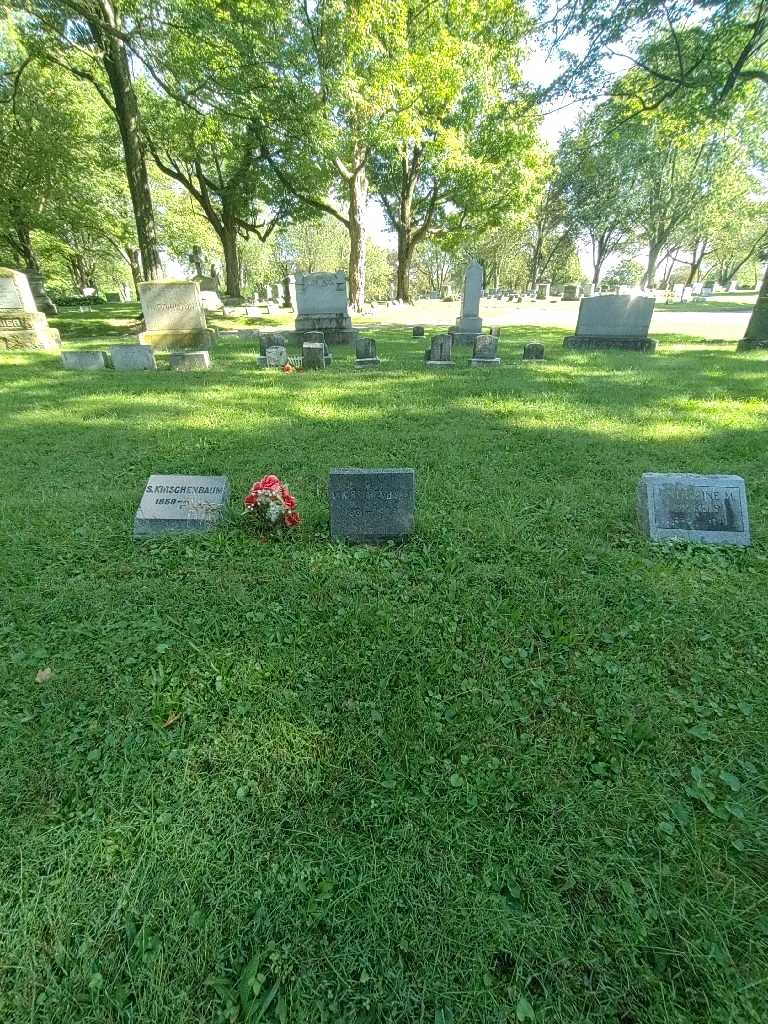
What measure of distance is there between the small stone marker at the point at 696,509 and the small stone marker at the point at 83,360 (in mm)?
10200

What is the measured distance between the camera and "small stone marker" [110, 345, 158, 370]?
906cm

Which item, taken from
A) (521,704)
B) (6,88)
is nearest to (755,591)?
(521,704)

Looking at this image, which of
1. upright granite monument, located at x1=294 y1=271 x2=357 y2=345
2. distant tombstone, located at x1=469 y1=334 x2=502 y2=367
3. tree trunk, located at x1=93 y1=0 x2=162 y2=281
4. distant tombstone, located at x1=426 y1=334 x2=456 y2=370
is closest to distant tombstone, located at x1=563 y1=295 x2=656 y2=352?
distant tombstone, located at x1=469 y1=334 x2=502 y2=367

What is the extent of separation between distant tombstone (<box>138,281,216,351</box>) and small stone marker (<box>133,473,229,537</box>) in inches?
367

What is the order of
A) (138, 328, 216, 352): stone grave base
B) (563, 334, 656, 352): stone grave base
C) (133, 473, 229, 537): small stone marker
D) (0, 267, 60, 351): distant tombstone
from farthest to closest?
(138, 328, 216, 352): stone grave base
(563, 334, 656, 352): stone grave base
(0, 267, 60, 351): distant tombstone
(133, 473, 229, 537): small stone marker

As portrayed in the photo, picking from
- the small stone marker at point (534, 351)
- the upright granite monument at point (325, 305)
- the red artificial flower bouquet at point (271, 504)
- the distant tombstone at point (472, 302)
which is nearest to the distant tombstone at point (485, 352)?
the small stone marker at point (534, 351)

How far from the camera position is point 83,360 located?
358 inches

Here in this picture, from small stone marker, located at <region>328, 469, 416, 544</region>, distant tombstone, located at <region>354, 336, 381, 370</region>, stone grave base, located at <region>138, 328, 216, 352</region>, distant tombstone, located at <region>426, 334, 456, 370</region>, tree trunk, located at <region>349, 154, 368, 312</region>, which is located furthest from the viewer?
tree trunk, located at <region>349, 154, 368, 312</region>

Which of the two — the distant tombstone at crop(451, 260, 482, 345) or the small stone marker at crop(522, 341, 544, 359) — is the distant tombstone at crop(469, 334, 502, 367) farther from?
the distant tombstone at crop(451, 260, 482, 345)

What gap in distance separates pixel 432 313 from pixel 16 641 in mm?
23297

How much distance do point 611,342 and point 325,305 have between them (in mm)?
7753

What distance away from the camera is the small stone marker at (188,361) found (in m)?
9.20

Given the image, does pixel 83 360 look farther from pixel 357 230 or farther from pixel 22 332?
pixel 357 230

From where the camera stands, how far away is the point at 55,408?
6.32m
